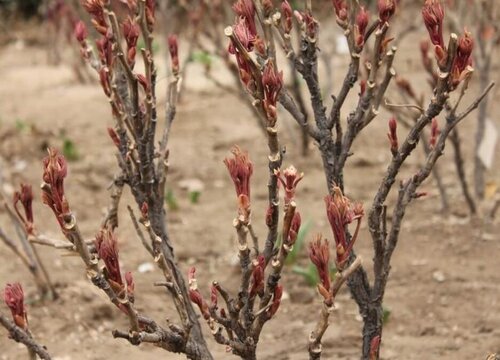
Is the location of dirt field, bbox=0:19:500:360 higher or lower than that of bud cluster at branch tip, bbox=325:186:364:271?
higher

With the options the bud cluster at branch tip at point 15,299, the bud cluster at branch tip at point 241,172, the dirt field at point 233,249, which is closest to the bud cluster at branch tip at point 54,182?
the bud cluster at branch tip at point 15,299

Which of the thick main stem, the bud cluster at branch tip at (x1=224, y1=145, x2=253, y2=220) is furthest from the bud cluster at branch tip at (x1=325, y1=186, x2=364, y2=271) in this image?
the thick main stem

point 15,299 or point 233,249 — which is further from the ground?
point 233,249

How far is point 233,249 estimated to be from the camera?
3.96m

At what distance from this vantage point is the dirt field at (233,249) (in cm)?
303

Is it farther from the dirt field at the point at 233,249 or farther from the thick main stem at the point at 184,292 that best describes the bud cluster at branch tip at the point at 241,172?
the dirt field at the point at 233,249

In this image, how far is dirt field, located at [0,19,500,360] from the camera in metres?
3.03

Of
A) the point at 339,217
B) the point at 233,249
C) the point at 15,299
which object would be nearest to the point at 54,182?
the point at 15,299

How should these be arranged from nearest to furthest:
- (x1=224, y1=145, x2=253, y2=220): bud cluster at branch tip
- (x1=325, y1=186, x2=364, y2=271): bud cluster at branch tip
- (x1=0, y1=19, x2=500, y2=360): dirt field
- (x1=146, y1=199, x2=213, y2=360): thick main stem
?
(x1=325, y1=186, x2=364, y2=271): bud cluster at branch tip < (x1=224, y1=145, x2=253, y2=220): bud cluster at branch tip < (x1=146, y1=199, x2=213, y2=360): thick main stem < (x1=0, y1=19, x2=500, y2=360): dirt field

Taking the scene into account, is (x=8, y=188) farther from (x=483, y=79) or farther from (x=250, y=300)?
(x=250, y=300)

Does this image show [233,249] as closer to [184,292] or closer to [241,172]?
[184,292]

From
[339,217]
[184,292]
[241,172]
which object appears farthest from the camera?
[184,292]

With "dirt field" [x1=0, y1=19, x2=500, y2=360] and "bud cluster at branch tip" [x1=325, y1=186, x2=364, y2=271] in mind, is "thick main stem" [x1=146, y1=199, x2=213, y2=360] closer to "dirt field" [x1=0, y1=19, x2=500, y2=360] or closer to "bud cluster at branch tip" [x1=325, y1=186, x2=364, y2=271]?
"dirt field" [x1=0, y1=19, x2=500, y2=360]

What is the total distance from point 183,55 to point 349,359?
6610 mm
